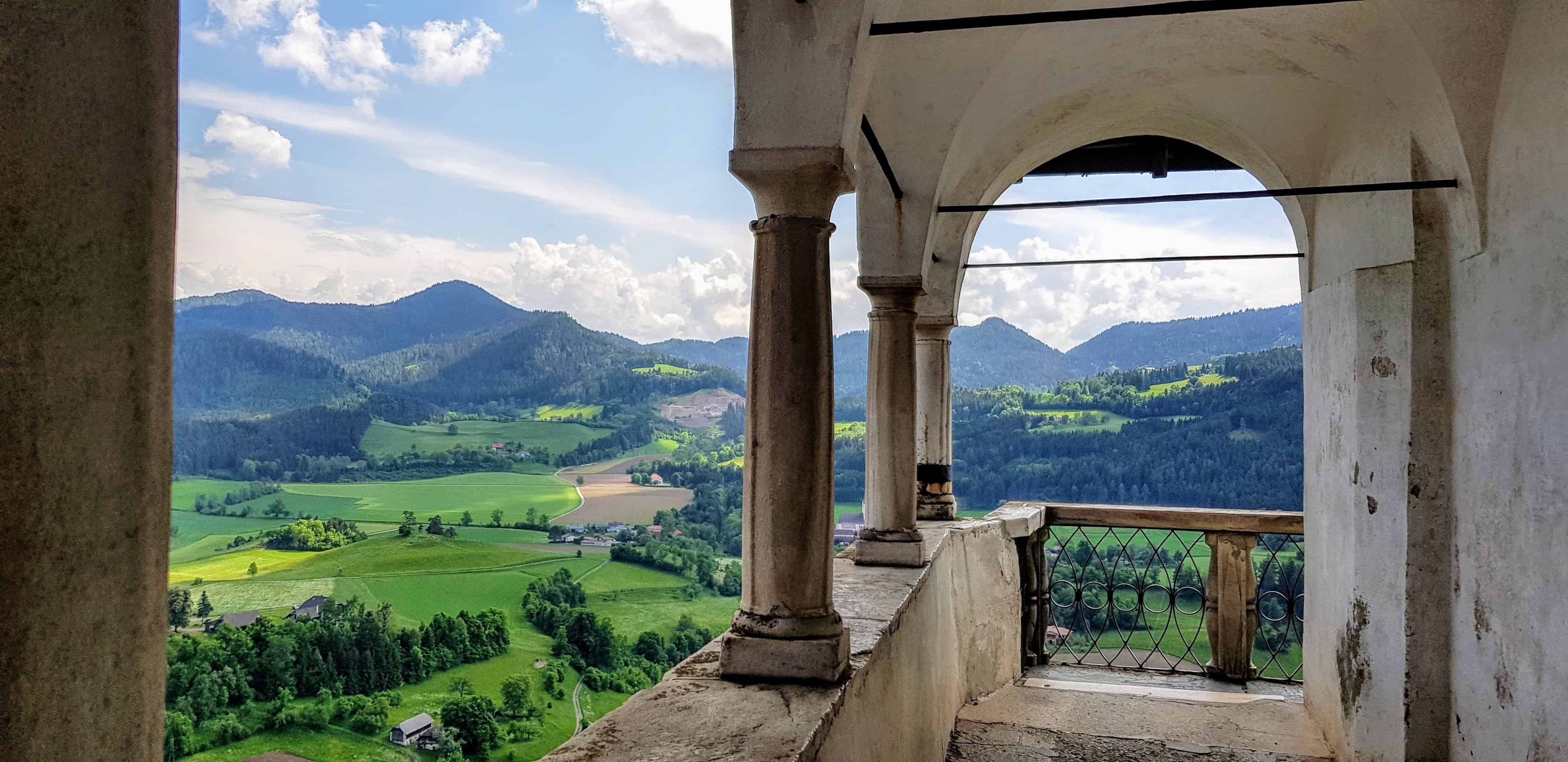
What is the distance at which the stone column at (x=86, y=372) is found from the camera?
2.37 ft

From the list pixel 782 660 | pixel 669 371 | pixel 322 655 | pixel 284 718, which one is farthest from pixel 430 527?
pixel 782 660

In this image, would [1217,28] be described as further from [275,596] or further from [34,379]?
[275,596]

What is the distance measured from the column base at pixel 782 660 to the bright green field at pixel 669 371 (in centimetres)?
3467

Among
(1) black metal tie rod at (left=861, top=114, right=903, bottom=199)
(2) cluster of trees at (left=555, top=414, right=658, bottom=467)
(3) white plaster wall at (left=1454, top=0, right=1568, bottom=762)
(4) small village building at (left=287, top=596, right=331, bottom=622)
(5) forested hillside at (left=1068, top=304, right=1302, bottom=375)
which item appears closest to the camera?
(3) white plaster wall at (left=1454, top=0, right=1568, bottom=762)

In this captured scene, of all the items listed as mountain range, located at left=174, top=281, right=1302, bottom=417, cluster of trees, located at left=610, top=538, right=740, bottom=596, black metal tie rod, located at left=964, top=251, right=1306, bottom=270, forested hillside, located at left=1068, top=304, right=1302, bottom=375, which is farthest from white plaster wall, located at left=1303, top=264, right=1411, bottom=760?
cluster of trees, located at left=610, top=538, right=740, bottom=596

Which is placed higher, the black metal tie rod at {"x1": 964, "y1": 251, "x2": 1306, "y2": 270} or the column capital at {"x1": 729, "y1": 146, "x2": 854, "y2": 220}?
the black metal tie rod at {"x1": 964, "y1": 251, "x2": 1306, "y2": 270}

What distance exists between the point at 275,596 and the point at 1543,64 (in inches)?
1410

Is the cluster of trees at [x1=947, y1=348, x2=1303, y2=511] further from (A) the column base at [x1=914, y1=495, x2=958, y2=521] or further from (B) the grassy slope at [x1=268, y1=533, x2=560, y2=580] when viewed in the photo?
(B) the grassy slope at [x1=268, y1=533, x2=560, y2=580]

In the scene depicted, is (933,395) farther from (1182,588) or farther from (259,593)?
(259,593)

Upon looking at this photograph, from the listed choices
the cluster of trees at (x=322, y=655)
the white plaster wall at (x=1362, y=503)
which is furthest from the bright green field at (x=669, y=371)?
the white plaster wall at (x=1362, y=503)

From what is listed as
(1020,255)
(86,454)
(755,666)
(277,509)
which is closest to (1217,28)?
(755,666)

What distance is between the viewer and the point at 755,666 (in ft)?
9.61

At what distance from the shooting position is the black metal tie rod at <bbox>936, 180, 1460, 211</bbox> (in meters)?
4.61

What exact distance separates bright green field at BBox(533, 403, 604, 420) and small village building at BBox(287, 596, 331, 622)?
36.7 feet
